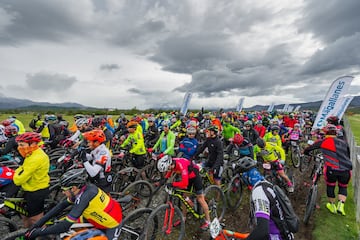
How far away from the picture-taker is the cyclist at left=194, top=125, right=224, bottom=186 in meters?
5.43

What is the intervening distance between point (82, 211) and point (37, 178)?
1.71 metres

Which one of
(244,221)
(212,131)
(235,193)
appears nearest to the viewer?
(244,221)

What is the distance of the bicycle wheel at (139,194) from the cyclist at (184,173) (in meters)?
1.27

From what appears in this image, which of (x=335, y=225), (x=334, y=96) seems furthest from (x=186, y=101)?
(x=335, y=225)

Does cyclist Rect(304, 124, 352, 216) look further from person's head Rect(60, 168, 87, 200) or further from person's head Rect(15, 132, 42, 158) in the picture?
person's head Rect(15, 132, 42, 158)

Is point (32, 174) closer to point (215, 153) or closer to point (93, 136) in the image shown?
point (93, 136)

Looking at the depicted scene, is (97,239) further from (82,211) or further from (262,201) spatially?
A: (262,201)

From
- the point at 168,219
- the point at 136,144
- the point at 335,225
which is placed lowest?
the point at 335,225

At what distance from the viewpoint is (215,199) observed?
505 cm

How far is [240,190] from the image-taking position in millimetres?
5820

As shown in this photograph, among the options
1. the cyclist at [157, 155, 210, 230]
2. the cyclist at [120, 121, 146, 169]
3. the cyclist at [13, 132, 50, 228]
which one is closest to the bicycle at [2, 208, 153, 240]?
the cyclist at [13, 132, 50, 228]

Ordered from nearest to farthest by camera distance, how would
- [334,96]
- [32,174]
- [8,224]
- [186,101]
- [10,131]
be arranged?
1. [8,224]
2. [32,174]
3. [10,131]
4. [334,96]
5. [186,101]

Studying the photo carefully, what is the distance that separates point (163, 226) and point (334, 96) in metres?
11.6

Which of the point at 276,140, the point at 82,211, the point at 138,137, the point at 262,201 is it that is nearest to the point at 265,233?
the point at 262,201
